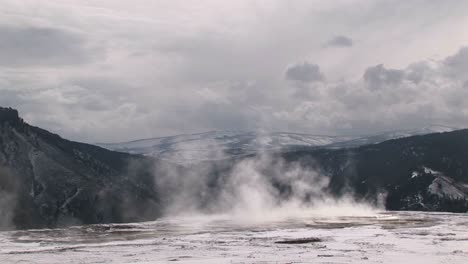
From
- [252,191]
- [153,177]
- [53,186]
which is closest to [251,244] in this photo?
[53,186]

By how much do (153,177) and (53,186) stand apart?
55.5 metres

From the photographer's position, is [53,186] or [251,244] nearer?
[251,244]

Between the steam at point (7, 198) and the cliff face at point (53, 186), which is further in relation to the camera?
the cliff face at point (53, 186)

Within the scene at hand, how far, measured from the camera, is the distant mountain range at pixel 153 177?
10538 cm

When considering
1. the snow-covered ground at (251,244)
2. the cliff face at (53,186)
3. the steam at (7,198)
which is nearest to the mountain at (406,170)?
the snow-covered ground at (251,244)

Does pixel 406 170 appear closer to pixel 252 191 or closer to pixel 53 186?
pixel 252 191

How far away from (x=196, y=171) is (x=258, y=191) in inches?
1073

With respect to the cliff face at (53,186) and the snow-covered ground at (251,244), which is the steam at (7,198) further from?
the snow-covered ground at (251,244)

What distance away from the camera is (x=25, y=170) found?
10800cm

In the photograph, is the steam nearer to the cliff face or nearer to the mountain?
the cliff face

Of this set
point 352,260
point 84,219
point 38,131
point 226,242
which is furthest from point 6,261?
point 38,131

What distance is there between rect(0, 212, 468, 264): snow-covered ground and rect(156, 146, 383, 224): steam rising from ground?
44.1m

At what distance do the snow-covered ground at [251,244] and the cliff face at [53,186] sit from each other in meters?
8.61

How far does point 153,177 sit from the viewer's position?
162875 mm
